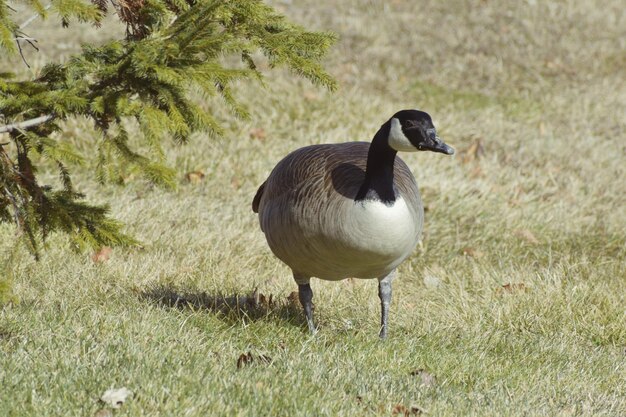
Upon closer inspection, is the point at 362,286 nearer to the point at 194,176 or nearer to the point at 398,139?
the point at 398,139

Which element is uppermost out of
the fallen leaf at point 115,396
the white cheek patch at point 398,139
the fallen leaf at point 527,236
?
the white cheek patch at point 398,139

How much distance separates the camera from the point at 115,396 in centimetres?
348

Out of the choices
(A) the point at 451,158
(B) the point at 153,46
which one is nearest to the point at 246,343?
(B) the point at 153,46

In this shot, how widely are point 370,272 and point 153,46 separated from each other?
181cm

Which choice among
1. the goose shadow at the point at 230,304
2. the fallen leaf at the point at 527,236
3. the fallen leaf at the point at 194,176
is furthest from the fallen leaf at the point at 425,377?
the fallen leaf at the point at 194,176

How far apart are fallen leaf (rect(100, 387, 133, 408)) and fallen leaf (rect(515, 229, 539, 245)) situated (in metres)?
5.23

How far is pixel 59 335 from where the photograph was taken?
424 centimetres

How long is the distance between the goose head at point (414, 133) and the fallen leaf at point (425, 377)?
44.9 inches

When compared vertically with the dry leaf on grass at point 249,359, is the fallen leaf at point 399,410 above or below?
above

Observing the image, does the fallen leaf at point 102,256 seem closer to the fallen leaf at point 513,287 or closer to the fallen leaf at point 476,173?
the fallen leaf at point 513,287

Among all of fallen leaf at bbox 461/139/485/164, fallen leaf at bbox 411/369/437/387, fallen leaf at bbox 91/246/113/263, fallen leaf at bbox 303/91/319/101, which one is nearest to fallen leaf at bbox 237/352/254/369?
fallen leaf at bbox 411/369/437/387

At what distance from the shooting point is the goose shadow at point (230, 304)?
528cm

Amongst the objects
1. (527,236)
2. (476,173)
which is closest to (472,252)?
(527,236)

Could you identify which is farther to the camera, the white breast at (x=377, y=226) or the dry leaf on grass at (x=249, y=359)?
the white breast at (x=377, y=226)
